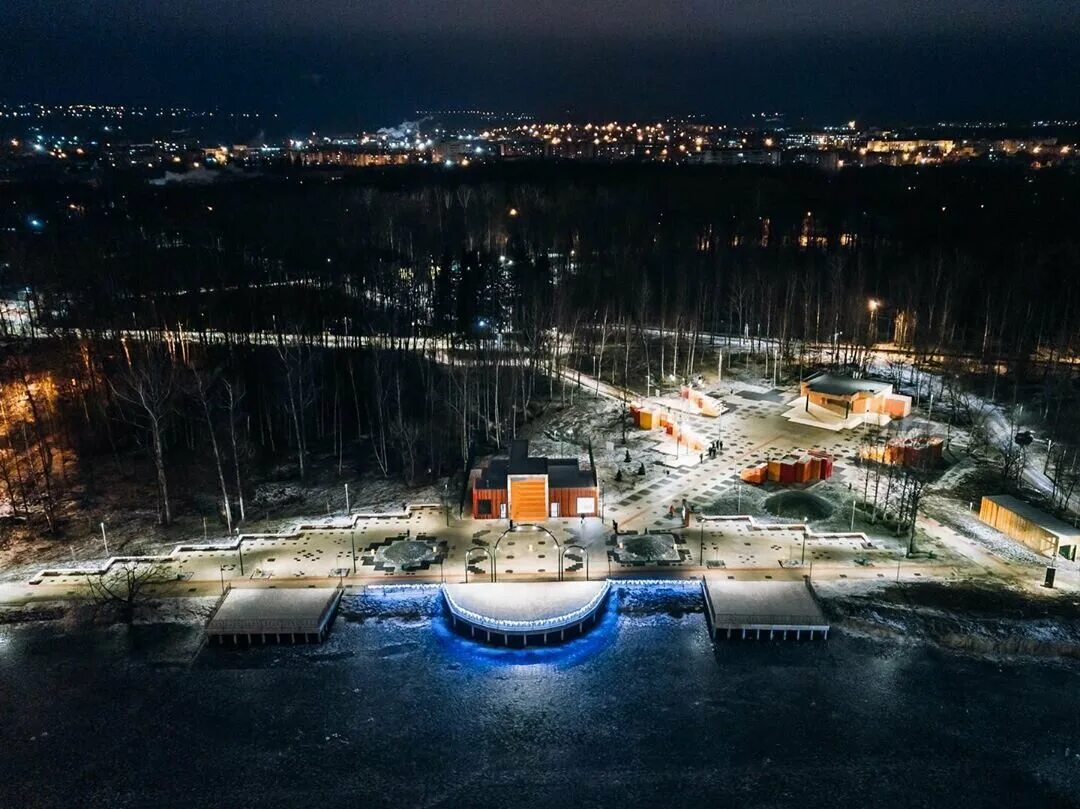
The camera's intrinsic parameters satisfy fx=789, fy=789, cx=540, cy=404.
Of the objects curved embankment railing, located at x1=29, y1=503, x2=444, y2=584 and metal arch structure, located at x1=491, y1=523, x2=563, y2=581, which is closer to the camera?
metal arch structure, located at x1=491, y1=523, x2=563, y2=581

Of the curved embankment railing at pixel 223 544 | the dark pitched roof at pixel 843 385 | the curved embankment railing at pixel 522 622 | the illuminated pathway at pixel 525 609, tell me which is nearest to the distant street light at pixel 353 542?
the curved embankment railing at pixel 223 544

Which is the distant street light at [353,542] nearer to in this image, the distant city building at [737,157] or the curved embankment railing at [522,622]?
the curved embankment railing at [522,622]

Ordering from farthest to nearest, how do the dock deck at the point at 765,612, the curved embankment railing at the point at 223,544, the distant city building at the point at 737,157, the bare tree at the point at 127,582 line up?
the distant city building at the point at 737,157, the curved embankment railing at the point at 223,544, the bare tree at the point at 127,582, the dock deck at the point at 765,612

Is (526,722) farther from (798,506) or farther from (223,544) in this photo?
(798,506)

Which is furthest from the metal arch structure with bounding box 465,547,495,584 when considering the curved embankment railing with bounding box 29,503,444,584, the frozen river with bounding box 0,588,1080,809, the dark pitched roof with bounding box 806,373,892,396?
the dark pitched roof with bounding box 806,373,892,396

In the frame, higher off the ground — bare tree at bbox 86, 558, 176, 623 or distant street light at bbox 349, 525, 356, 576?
distant street light at bbox 349, 525, 356, 576

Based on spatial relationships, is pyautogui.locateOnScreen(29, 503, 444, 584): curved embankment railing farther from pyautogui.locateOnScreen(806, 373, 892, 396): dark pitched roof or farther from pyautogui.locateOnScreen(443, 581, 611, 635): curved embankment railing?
pyautogui.locateOnScreen(806, 373, 892, 396): dark pitched roof
